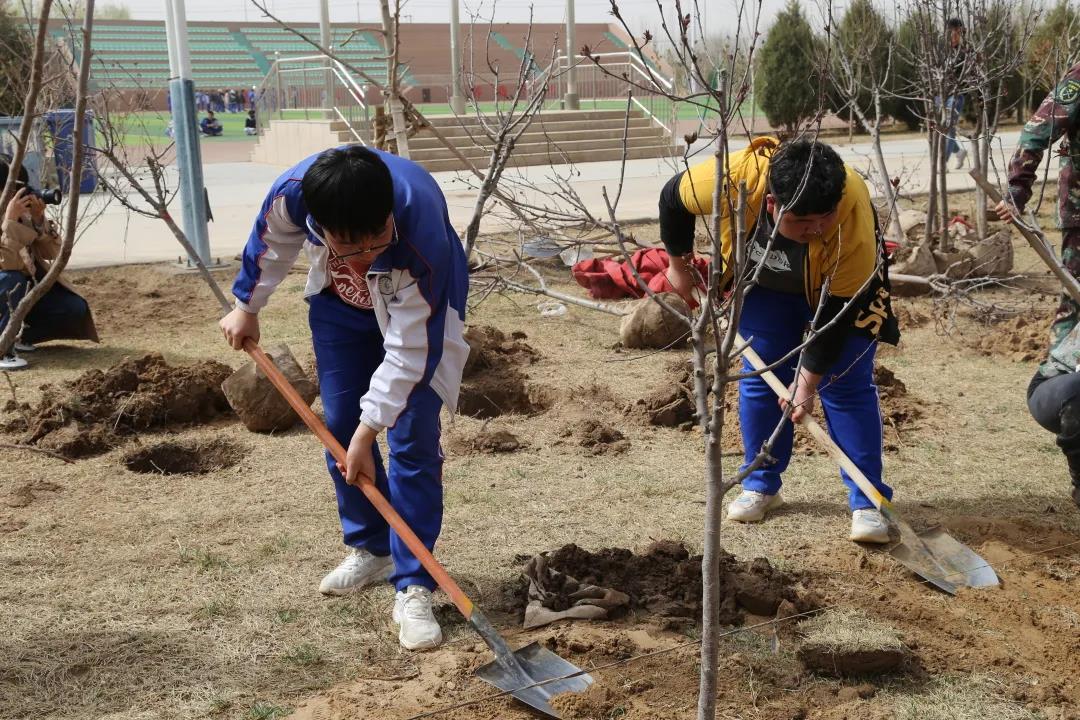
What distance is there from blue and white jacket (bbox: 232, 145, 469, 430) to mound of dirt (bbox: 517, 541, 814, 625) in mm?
841

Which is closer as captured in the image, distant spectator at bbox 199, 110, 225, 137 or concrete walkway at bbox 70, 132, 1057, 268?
concrete walkway at bbox 70, 132, 1057, 268

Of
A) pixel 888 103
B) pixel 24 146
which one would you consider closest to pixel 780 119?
pixel 888 103

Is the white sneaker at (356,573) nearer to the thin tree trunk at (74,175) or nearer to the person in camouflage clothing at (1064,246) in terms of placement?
the thin tree trunk at (74,175)

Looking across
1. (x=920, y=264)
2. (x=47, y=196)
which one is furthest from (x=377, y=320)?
(x=920, y=264)

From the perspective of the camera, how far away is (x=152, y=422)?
553cm

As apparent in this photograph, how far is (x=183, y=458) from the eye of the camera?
17.0 feet

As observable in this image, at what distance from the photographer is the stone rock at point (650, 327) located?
21.8ft

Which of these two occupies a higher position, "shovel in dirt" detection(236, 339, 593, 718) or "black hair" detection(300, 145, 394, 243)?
"black hair" detection(300, 145, 394, 243)

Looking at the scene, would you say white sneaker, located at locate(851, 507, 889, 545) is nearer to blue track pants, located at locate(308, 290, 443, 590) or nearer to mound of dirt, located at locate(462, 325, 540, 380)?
blue track pants, located at locate(308, 290, 443, 590)

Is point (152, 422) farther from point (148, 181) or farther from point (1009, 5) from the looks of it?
point (148, 181)

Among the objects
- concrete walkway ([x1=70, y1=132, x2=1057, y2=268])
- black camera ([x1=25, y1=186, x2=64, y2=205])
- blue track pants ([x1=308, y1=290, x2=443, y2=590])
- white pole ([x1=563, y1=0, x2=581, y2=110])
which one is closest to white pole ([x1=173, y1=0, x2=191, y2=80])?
concrete walkway ([x1=70, y1=132, x2=1057, y2=268])

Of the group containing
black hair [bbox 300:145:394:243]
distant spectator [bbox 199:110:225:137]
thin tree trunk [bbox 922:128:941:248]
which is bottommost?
thin tree trunk [bbox 922:128:941:248]

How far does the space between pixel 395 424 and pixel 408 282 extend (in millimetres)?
488

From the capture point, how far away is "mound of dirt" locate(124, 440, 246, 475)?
5.09 m
